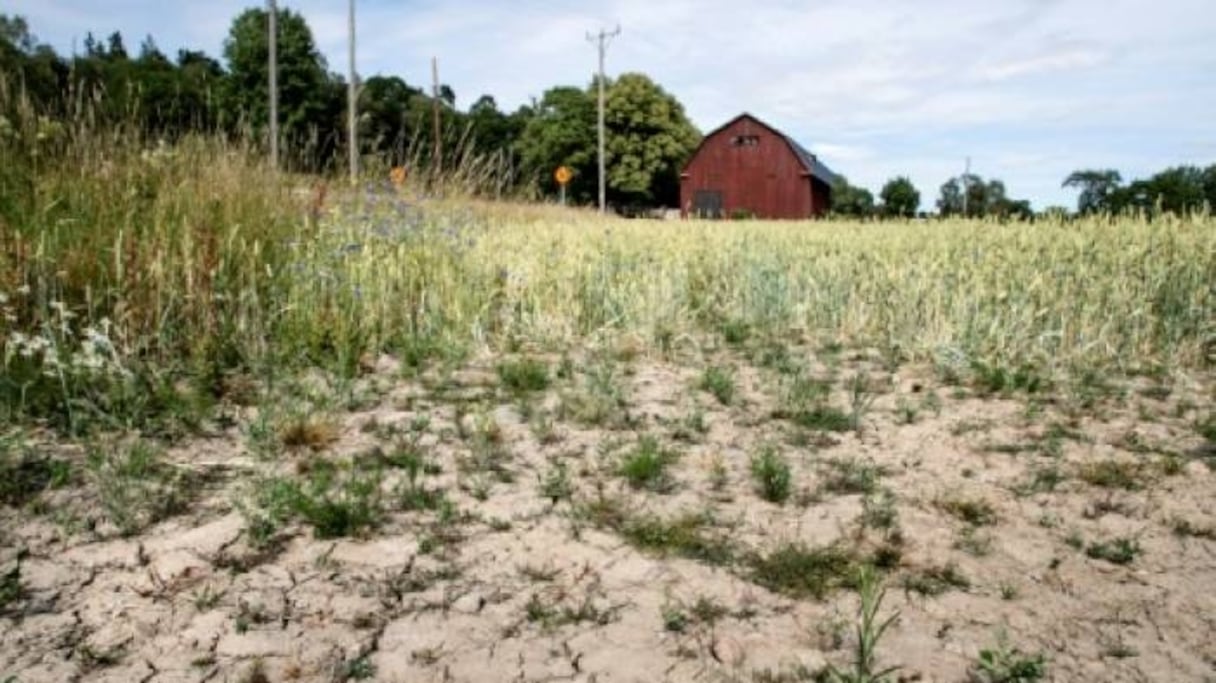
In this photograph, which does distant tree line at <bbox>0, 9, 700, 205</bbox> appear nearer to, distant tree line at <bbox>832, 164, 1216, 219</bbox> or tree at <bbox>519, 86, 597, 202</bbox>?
tree at <bbox>519, 86, 597, 202</bbox>

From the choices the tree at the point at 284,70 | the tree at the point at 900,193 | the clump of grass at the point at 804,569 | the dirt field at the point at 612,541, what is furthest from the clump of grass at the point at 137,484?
the tree at the point at 900,193

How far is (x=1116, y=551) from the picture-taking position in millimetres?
2629

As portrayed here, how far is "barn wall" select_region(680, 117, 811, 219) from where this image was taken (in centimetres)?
4734

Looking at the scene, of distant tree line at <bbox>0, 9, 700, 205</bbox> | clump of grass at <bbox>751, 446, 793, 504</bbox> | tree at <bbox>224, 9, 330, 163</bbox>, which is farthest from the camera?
tree at <bbox>224, 9, 330, 163</bbox>

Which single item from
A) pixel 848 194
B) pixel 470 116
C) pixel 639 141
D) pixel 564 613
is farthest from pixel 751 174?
pixel 848 194

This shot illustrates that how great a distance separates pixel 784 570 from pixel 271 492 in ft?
5.70

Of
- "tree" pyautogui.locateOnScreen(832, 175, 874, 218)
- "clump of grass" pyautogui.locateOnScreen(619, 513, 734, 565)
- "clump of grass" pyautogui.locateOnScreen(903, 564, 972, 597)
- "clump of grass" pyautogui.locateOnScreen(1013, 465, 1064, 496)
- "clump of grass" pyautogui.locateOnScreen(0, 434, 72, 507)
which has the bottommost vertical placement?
"clump of grass" pyautogui.locateOnScreen(903, 564, 972, 597)

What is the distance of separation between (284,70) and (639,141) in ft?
74.0

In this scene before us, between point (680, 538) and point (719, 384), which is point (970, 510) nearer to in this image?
point (680, 538)

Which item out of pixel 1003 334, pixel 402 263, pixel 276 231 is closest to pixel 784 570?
pixel 1003 334

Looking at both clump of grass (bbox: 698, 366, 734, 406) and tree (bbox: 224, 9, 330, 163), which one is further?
tree (bbox: 224, 9, 330, 163)

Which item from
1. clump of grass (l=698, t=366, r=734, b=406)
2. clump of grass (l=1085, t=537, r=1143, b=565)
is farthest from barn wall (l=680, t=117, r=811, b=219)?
clump of grass (l=1085, t=537, r=1143, b=565)

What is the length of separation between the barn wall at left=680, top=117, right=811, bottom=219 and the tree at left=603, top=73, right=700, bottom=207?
6.23 m

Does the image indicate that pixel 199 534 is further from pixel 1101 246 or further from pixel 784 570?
pixel 1101 246
